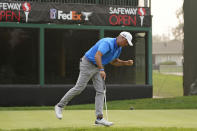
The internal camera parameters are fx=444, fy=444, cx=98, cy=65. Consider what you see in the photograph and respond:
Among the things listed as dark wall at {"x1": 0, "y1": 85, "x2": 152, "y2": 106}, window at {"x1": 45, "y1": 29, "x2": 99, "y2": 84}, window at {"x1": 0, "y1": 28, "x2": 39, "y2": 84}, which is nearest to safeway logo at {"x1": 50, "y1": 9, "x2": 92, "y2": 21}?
window at {"x1": 45, "y1": 29, "x2": 99, "y2": 84}

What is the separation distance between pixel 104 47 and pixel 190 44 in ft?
39.1

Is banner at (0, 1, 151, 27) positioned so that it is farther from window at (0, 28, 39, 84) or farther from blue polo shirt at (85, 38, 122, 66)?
blue polo shirt at (85, 38, 122, 66)

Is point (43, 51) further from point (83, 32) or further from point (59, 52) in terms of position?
point (83, 32)

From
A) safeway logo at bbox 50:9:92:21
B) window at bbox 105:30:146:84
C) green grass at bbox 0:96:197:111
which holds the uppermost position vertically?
safeway logo at bbox 50:9:92:21

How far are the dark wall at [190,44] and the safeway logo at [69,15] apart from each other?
508 cm

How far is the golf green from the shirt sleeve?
1.43 m

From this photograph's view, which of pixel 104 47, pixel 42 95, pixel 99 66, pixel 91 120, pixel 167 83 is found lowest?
pixel 167 83

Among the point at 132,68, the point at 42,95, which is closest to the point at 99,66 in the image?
the point at 42,95

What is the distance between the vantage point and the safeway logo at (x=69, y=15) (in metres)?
15.6

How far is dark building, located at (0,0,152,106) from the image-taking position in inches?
605

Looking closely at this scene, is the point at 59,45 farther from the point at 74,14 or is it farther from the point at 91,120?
the point at 91,120

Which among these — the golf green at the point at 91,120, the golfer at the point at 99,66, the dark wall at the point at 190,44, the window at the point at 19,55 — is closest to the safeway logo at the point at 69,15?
the window at the point at 19,55

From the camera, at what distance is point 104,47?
24.5 ft

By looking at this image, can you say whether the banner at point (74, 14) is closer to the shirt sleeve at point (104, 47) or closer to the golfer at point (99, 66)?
the golfer at point (99, 66)
